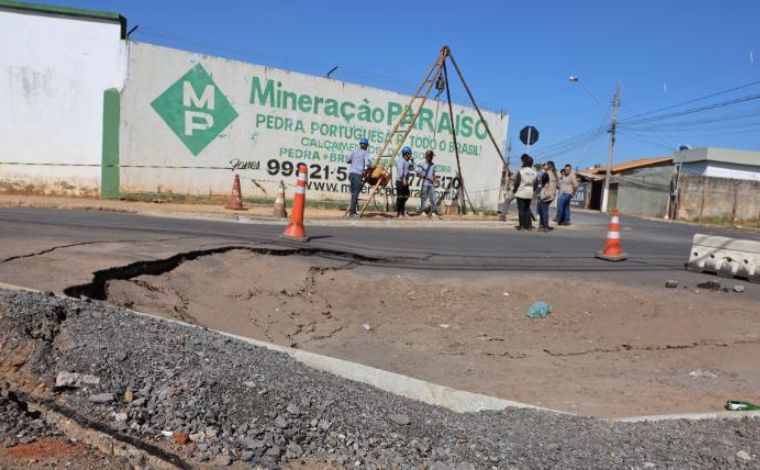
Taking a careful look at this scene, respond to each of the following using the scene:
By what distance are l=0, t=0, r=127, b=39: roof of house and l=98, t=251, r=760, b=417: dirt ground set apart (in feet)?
31.4

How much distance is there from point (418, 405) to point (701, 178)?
112 ft

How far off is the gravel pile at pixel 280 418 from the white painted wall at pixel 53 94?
38.7ft

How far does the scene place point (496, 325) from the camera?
6426 millimetres

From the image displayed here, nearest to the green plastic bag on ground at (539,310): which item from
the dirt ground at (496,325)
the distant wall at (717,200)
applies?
the dirt ground at (496,325)

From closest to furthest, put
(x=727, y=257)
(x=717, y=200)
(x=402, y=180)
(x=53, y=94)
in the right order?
(x=727, y=257) < (x=53, y=94) < (x=402, y=180) < (x=717, y=200)

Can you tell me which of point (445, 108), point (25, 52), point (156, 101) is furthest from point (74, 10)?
point (445, 108)

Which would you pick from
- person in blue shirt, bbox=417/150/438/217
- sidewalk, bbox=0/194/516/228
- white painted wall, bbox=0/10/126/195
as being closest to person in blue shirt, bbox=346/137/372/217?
sidewalk, bbox=0/194/516/228

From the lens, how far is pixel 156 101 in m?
14.7

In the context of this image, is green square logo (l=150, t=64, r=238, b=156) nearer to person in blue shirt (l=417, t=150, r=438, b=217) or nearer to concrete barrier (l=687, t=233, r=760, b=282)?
person in blue shirt (l=417, t=150, r=438, b=217)

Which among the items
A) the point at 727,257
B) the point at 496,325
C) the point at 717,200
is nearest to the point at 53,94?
the point at 496,325

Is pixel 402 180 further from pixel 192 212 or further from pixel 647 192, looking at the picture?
pixel 647 192

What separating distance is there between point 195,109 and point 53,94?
304cm

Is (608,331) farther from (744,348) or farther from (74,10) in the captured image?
(74,10)

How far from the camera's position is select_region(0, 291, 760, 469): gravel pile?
277 centimetres
